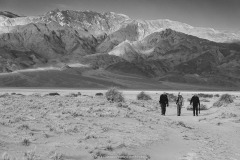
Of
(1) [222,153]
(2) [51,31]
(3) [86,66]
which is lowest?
(1) [222,153]

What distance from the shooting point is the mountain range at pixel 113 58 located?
12950cm

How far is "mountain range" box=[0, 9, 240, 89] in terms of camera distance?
129500 mm

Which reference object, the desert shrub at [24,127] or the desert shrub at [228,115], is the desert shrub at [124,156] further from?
the desert shrub at [228,115]

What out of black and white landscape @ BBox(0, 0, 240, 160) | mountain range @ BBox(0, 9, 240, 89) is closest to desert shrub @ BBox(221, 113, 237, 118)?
black and white landscape @ BBox(0, 0, 240, 160)

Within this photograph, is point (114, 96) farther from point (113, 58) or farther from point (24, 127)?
point (113, 58)

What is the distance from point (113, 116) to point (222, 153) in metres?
8.93

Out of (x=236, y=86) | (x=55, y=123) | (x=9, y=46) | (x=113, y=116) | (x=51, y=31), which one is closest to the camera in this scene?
(x=55, y=123)

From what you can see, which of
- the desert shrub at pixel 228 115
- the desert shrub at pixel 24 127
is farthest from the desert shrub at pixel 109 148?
the desert shrub at pixel 228 115

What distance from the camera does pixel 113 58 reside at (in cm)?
15638

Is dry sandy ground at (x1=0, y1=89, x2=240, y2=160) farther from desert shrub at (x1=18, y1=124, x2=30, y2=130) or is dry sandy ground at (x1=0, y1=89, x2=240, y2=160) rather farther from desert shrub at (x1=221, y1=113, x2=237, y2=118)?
desert shrub at (x1=221, y1=113, x2=237, y2=118)

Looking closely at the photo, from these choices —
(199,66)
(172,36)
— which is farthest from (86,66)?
(172,36)

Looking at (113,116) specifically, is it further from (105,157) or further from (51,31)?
(51,31)

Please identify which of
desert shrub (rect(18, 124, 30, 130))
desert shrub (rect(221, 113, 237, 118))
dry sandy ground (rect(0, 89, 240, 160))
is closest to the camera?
dry sandy ground (rect(0, 89, 240, 160))

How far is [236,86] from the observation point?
136875 mm
